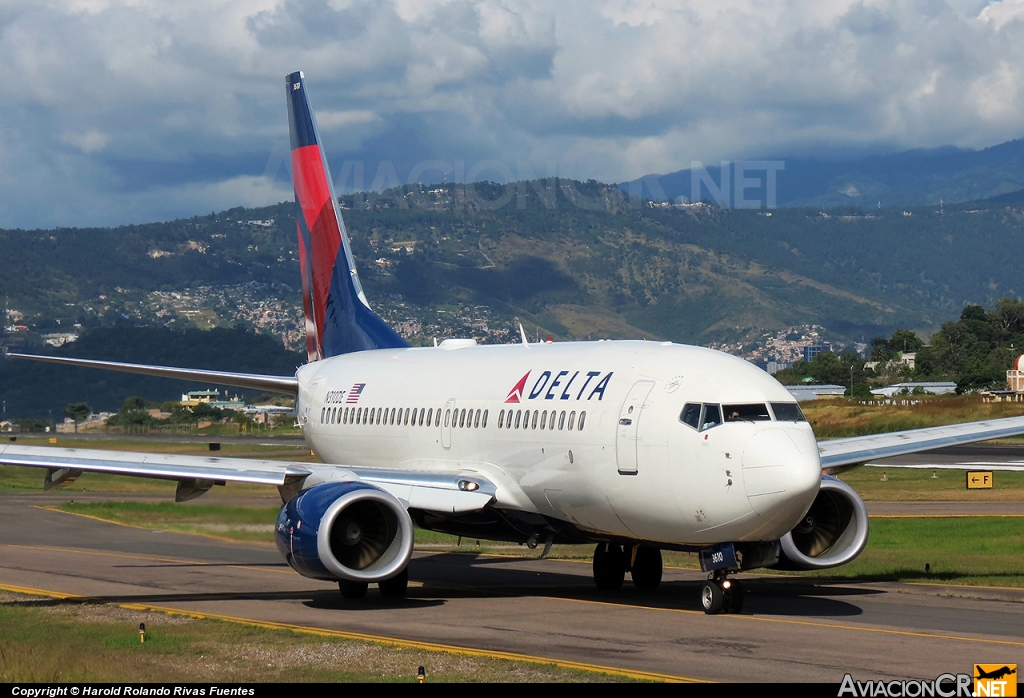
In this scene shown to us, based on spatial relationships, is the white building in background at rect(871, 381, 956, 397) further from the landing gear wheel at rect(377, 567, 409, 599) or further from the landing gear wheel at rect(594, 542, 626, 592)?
the landing gear wheel at rect(377, 567, 409, 599)

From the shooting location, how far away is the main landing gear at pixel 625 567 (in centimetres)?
2597

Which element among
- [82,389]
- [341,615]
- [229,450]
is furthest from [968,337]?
[341,615]

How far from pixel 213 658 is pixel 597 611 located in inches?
286

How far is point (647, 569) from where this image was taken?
2598 centimetres

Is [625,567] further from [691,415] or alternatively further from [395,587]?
[691,415]

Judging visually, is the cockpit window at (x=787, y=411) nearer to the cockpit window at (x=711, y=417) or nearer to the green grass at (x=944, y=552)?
the cockpit window at (x=711, y=417)

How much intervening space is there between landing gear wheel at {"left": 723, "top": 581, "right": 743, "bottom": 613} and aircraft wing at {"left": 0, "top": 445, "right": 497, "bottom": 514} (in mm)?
4977

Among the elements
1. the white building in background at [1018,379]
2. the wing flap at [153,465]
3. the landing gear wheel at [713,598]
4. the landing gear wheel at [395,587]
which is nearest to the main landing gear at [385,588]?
the landing gear wheel at [395,587]

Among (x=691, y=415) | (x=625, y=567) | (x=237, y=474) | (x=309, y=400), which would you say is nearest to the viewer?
(x=691, y=415)

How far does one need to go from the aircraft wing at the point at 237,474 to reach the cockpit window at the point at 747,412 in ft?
19.2

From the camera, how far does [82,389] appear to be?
197 meters

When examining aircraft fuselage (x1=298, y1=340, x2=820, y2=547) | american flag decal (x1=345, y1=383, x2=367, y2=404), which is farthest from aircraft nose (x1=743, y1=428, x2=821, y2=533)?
american flag decal (x1=345, y1=383, x2=367, y2=404)

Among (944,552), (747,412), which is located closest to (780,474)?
(747,412)

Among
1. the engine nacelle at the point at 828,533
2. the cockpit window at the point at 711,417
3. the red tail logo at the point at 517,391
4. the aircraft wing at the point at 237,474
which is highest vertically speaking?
the red tail logo at the point at 517,391
